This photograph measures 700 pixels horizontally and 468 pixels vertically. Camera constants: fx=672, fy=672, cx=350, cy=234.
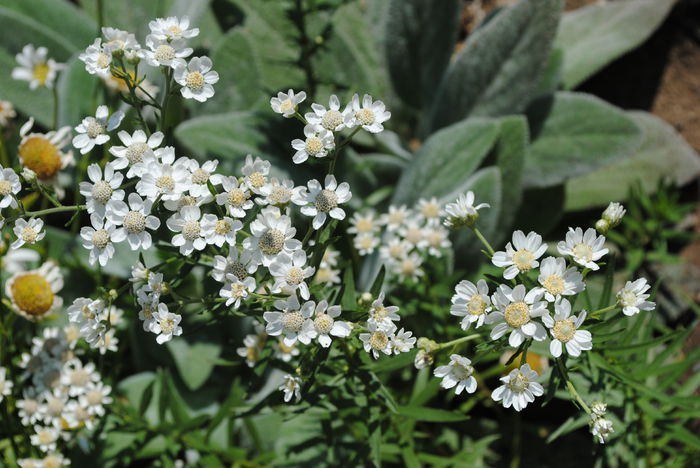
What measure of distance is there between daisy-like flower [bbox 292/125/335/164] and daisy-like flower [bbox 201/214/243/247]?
156mm

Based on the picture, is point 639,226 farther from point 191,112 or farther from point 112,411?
point 112,411

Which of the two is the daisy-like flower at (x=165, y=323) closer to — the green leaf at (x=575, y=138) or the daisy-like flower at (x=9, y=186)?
the daisy-like flower at (x=9, y=186)

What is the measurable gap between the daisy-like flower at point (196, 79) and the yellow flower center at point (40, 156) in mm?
618

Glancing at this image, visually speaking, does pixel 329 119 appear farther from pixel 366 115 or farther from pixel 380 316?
pixel 380 316

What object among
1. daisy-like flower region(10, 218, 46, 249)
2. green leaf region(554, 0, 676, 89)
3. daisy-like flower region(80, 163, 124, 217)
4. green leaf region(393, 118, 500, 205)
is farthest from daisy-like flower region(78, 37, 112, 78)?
green leaf region(554, 0, 676, 89)

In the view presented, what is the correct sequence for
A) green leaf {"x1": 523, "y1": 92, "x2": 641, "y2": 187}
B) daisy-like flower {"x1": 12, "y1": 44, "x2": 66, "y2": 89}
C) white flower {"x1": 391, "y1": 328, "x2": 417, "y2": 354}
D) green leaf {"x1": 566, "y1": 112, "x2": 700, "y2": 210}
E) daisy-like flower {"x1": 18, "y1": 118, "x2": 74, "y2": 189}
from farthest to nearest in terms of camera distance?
green leaf {"x1": 566, "y1": 112, "x2": 700, "y2": 210} < green leaf {"x1": 523, "y1": 92, "x2": 641, "y2": 187} < daisy-like flower {"x1": 12, "y1": 44, "x2": 66, "y2": 89} < daisy-like flower {"x1": 18, "y1": 118, "x2": 74, "y2": 189} < white flower {"x1": 391, "y1": 328, "x2": 417, "y2": 354}

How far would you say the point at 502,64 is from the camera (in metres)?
2.16

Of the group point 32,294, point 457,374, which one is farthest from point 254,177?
point 32,294

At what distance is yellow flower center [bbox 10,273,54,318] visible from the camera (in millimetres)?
1571

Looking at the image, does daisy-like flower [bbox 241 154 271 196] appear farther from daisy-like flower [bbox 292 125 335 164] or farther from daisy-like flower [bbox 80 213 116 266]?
daisy-like flower [bbox 80 213 116 266]

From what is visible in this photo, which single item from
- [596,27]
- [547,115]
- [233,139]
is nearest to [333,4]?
[233,139]

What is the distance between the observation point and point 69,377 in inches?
61.4

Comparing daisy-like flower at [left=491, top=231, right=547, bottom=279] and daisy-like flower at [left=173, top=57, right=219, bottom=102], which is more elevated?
daisy-like flower at [left=173, top=57, right=219, bottom=102]

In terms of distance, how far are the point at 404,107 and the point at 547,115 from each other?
555 millimetres
